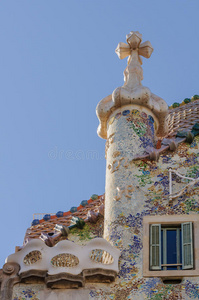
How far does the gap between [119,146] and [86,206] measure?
2114 millimetres

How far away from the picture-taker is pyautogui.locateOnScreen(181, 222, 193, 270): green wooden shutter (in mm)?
16812

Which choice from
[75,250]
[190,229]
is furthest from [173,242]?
[75,250]

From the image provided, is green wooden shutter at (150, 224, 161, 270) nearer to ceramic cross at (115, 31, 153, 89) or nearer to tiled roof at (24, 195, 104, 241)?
tiled roof at (24, 195, 104, 241)

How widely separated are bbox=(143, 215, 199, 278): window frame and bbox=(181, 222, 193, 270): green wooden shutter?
57 millimetres

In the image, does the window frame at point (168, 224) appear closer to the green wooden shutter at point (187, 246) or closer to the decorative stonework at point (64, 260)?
the green wooden shutter at point (187, 246)

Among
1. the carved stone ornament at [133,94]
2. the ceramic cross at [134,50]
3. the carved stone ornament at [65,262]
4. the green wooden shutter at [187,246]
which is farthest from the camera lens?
the ceramic cross at [134,50]

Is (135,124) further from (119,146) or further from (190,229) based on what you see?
(190,229)

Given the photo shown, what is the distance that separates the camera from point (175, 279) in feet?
54.5

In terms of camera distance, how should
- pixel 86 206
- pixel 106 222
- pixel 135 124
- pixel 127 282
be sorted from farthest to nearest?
pixel 86 206 < pixel 135 124 < pixel 106 222 < pixel 127 282

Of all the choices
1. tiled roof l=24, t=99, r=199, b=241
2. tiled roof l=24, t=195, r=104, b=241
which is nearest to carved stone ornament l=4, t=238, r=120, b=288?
tiled roof l=24, t=99, r=199, b=241

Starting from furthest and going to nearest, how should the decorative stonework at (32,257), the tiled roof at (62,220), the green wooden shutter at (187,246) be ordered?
the tiled roof at (62,220) → the decorative stonework at (32,257) → the green wooden shutter at (187,246)

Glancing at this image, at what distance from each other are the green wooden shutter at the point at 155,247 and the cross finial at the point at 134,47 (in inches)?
168

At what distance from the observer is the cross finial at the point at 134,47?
66.8 feet

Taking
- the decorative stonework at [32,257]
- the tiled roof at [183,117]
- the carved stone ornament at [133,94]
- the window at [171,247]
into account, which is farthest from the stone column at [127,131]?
the decorative stonework at [32,257]
